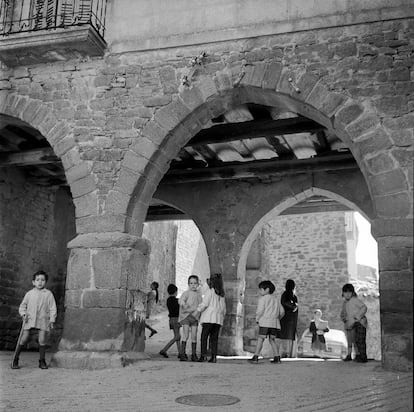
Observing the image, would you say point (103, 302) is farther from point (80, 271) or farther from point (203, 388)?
point (203, 388)

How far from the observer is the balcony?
656 cm

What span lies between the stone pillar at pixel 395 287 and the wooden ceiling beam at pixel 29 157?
5.47m

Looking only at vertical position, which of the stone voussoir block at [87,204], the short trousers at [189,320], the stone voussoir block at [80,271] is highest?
the stone voussoir block at [87,204]

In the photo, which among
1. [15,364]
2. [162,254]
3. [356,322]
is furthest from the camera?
[162,254]

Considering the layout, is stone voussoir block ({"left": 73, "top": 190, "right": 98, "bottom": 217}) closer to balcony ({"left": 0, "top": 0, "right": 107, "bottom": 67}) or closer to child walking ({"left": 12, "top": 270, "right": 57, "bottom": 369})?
child walking ({"left": 12, "top": 270, "right": 57, "bottom": 369})

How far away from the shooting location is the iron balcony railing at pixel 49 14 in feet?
22.3

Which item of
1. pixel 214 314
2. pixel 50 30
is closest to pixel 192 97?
pixel 50 30

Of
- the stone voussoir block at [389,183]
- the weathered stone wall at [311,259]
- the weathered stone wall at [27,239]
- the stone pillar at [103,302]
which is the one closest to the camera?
the stone voussoir block at [389,183]

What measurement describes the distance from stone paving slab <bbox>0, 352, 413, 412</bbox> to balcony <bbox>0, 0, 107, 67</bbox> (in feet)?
12.5

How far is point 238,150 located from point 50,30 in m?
4.00

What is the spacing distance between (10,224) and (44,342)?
3.79 metres

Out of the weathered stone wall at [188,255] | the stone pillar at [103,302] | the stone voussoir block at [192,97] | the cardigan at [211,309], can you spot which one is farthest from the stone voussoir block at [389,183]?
the weathered stone wall at [188,255]

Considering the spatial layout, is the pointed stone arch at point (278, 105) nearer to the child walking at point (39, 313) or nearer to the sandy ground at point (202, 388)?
the child walking at point (39, 313)

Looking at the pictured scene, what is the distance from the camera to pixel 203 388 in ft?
14.6
